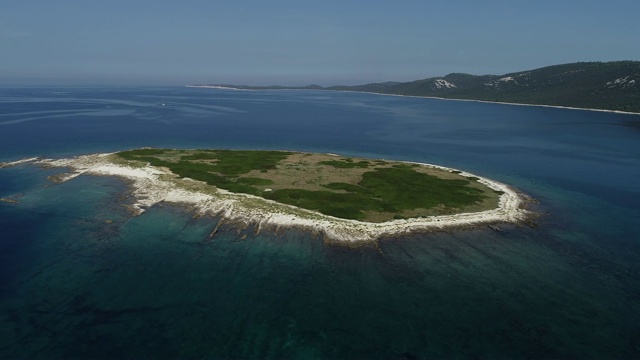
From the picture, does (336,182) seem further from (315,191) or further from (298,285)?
(298,285)

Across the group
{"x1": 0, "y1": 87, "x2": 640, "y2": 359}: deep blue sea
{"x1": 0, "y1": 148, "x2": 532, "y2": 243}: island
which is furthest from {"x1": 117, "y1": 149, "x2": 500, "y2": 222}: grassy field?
{"x1": 0, "y1": 87, "x2": 640, "y2": 359}: deep blue sea

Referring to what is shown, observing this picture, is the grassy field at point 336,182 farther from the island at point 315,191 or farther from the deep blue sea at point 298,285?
the deep blue sea at point 298,285

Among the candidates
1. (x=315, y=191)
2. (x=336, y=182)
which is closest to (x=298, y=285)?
(x=315, y=191)

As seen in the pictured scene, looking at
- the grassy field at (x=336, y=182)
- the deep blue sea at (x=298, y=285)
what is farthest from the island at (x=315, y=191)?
the deep blue sea at (x=298, y=285)

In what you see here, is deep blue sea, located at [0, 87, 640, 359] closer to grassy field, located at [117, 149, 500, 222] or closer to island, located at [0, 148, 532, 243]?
island, located at [0, 148, 532, 243]

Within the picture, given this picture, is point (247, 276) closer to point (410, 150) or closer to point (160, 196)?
point (160, 196)
